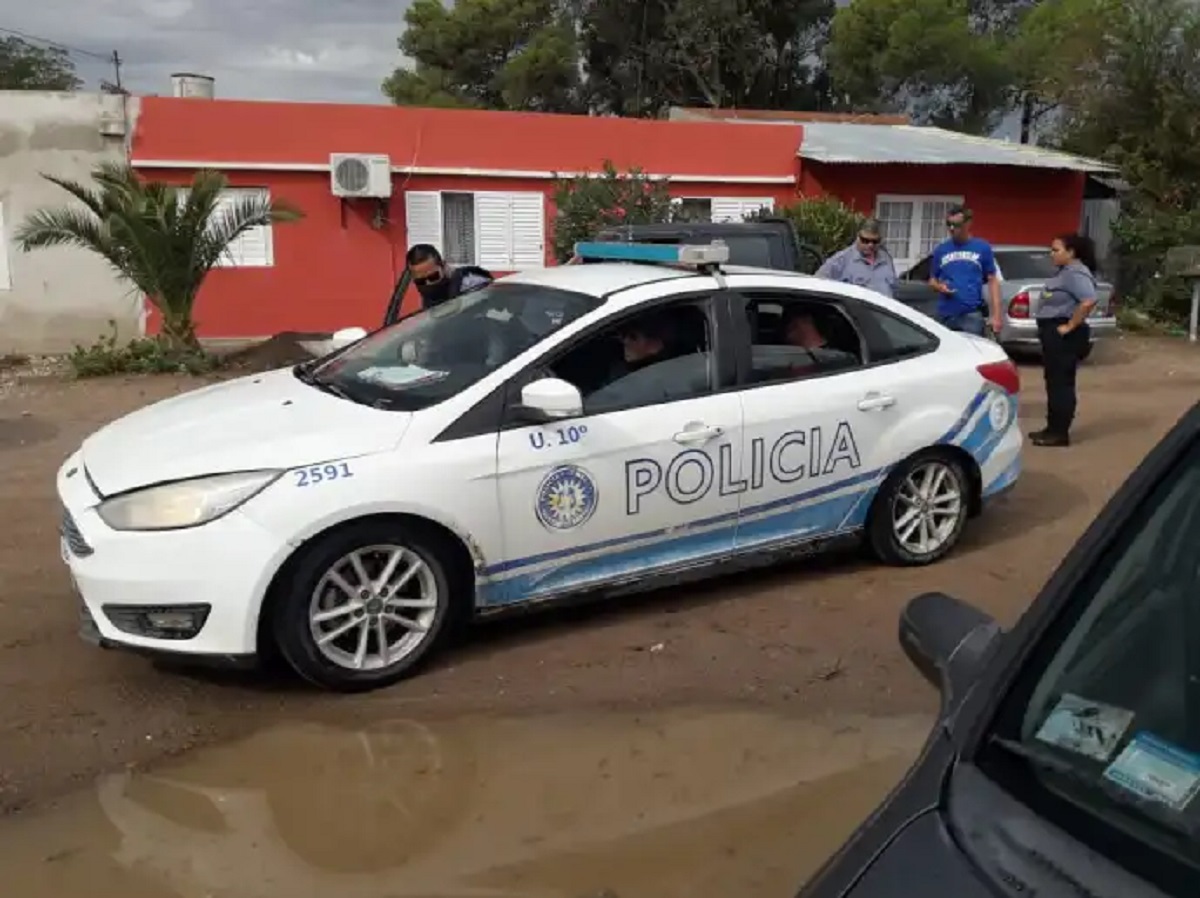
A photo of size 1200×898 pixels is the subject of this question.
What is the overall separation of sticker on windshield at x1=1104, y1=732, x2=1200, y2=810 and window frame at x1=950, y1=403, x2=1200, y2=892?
0.11 meters

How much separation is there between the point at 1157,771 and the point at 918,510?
14.0 ft

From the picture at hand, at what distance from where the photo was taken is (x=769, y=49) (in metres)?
36.4

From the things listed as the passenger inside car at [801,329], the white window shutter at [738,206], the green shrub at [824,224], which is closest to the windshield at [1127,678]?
the passenger inside car at [801,329]

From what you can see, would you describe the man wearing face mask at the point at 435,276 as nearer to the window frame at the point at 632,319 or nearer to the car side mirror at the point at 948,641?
the window frame at the point at 632,319

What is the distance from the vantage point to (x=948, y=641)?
2217mm

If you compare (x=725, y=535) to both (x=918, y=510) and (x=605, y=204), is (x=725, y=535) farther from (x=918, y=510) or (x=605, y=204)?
(x=605, y=204)

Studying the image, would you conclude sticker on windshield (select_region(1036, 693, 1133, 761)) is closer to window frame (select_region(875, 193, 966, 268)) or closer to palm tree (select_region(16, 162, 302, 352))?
palm tree (select_region(16, 162, 302, 352))

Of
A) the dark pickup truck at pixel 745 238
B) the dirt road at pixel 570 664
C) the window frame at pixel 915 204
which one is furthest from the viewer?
the window frame at pixel 915 204

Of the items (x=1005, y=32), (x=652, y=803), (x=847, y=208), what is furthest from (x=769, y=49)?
(x=652, y=803)

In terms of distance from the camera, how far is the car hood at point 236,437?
4297 millimetres

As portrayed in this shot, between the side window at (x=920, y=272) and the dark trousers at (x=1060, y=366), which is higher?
the side window at (x=920, y=272)

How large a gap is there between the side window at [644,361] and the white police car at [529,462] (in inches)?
0.4

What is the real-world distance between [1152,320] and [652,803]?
654 inches

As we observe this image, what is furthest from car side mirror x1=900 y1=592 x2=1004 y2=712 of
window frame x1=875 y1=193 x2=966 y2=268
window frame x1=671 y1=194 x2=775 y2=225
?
window frame x1=875 y1=193 x2=966 y2=268
